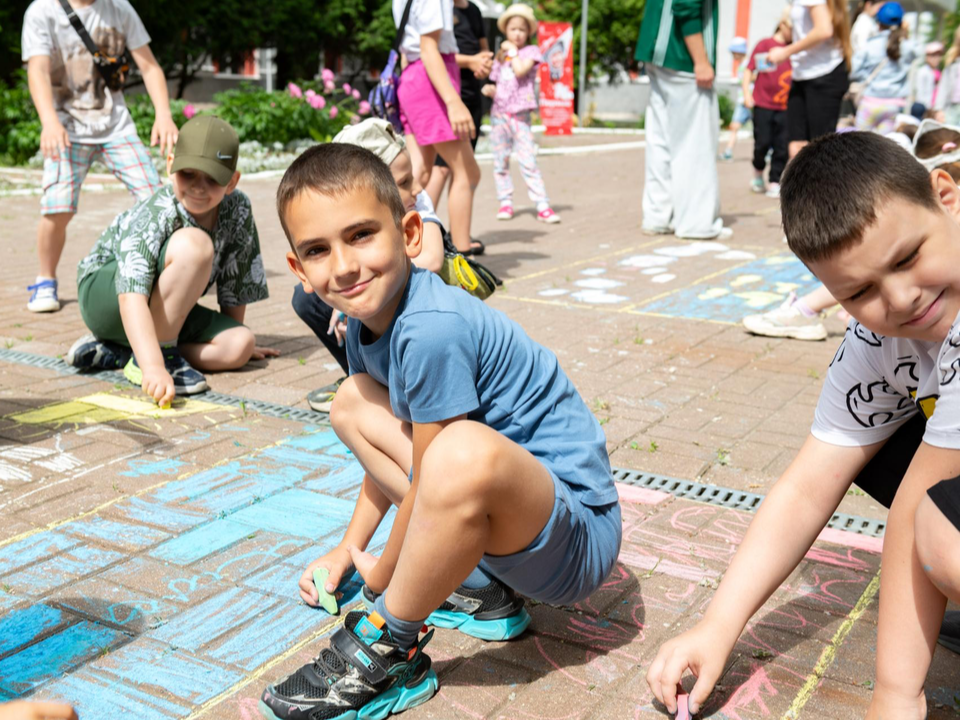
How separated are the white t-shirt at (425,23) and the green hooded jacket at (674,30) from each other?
197 centimetres

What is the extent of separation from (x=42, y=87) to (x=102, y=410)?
7.53 feet

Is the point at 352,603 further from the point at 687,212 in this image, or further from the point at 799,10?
the point at 799,10

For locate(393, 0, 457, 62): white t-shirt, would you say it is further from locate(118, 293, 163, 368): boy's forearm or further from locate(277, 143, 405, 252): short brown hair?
locate(277, 143, 405, 252): short brown hair

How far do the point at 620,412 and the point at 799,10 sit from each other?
5054mm

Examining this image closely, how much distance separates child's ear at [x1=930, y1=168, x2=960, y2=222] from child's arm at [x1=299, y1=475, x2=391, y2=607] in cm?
139

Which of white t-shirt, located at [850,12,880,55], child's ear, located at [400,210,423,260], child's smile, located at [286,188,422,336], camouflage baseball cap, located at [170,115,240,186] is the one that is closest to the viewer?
child's smile, located at [286,188,422,336]

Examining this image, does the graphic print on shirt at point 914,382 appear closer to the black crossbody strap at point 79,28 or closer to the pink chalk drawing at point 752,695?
the pink chalk drawing at point 752,695

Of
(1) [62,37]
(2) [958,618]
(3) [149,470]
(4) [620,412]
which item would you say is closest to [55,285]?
(1) [62,37]

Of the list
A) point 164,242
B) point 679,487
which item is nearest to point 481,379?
point 679,487

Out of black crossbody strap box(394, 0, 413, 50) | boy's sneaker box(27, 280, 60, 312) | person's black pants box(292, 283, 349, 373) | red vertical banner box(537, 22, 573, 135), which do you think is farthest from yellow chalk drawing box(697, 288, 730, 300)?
red vertical banner box(537, 22, 573, 135)

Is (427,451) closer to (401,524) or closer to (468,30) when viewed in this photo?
(401,524)

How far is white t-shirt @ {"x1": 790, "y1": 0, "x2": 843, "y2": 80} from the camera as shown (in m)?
7.67

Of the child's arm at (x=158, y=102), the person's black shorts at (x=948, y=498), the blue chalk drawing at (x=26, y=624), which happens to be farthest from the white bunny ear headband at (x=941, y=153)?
the blue chalk drawing at (x=26, y=624)

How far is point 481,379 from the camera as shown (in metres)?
2.12
